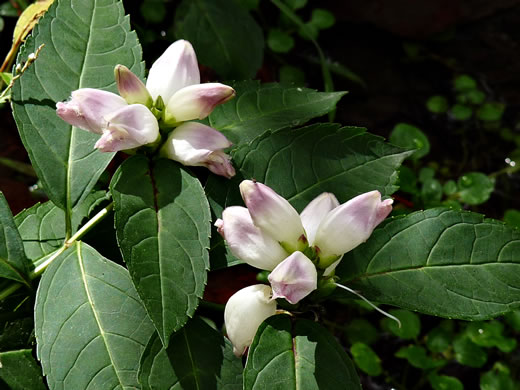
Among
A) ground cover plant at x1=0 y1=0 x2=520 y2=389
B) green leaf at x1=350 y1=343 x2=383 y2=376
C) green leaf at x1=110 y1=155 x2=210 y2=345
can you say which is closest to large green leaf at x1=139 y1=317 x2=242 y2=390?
ground cover plant at x1=0 y1=0 x2=520 y2=389

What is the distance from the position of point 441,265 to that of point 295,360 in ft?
0.94

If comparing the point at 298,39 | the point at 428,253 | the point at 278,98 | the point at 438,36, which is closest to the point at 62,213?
the point at 278,98

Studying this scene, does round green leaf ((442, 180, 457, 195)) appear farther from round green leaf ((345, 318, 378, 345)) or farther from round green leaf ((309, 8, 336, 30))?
round green leaf ((309, 8, 336, 30))

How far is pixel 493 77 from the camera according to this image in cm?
236

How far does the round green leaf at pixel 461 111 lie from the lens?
2.22 metres

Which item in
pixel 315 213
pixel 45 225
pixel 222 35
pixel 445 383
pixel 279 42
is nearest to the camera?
pixel 315 213

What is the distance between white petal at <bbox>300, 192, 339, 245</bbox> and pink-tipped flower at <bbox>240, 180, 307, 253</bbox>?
0.03 meters

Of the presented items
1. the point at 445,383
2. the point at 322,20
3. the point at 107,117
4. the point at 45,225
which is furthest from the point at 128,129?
the point at 322,20

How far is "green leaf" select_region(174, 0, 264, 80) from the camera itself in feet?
5.75

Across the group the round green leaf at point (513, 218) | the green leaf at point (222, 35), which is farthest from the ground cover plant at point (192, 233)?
the round green leaf at point (513, 218)

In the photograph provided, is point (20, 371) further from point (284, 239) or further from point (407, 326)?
point (407, 326)

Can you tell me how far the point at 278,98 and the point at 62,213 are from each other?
0.47 m

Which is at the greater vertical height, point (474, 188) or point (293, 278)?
point (293, 278)

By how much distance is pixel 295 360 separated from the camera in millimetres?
987
